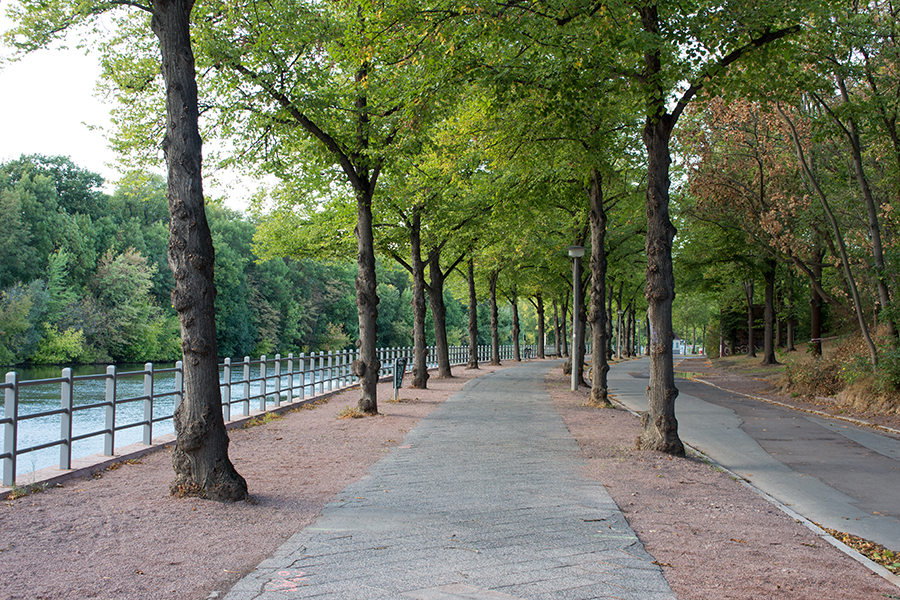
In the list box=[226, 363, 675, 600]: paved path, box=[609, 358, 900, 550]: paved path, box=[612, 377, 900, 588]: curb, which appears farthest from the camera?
box=[609, 358, 900, 550]: paved path

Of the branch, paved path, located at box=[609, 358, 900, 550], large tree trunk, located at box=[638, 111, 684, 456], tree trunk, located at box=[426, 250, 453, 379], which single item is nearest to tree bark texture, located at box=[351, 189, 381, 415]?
paved path, located at box=[609, 358, 900, 550]

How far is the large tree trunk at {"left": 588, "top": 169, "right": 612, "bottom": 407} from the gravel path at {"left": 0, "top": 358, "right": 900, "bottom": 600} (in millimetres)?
7612

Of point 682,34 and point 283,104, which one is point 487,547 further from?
point 283,104

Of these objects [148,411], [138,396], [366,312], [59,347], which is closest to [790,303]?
[366,312]

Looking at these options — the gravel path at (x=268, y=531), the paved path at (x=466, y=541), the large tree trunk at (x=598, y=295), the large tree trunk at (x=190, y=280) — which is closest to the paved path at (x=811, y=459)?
the gravel path at (x=268, y=531)

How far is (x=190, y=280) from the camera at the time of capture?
22.0 feet

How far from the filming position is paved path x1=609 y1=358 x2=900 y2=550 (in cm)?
697

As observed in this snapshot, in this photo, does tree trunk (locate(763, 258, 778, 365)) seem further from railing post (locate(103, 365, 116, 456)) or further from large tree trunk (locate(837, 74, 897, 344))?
railing post (locate(103, 365, 116, 456))

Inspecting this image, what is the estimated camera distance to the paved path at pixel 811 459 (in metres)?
6.97

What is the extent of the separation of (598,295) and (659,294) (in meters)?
7.50

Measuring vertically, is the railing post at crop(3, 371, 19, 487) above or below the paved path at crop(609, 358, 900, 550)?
above

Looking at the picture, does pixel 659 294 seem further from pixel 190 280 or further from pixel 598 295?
pixel 598 295

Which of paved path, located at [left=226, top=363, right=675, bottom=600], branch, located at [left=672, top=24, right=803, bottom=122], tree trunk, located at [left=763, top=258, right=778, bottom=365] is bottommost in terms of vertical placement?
paved path, located at [left=226, top=363, right=675, bottom=600]

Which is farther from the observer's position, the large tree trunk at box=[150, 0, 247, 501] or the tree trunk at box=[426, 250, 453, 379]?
the tree trunk at box=[426, 250, 453, 379]
